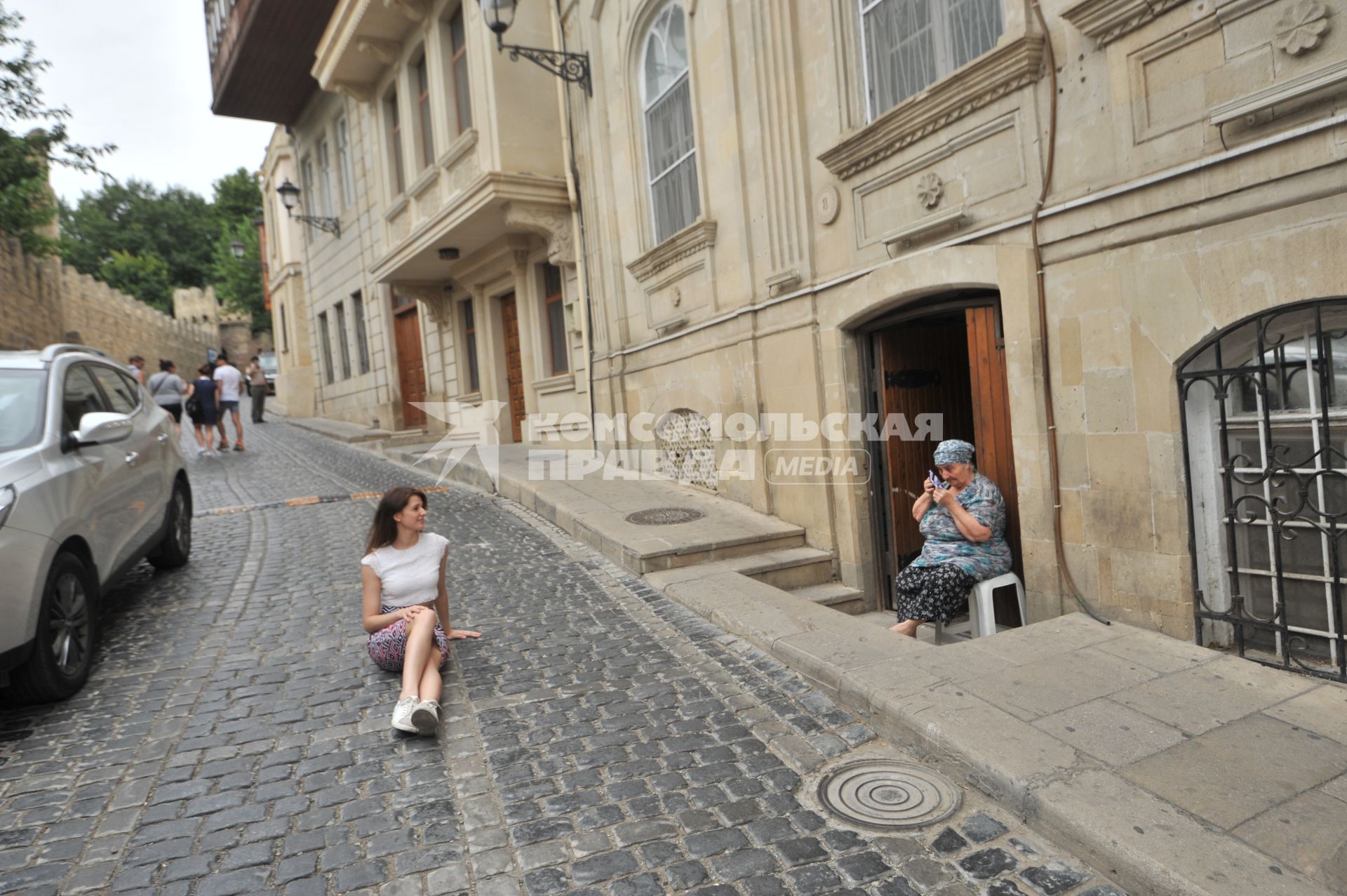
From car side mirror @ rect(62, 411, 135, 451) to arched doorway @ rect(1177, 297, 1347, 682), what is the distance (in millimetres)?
5973

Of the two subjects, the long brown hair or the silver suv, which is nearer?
the silver suv

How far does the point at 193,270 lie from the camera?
52.0 meters

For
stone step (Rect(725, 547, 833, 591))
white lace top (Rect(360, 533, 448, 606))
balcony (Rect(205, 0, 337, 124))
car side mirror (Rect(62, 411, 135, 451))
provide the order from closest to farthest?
1. white lace top (Rect(360, 533, 448, 606))
2. car side mirror (Rect(62, 411, 135, 451))
3. stone step (Rect(725, 547, 833, 591))
4. balcony (Rect(205, 0, 337, 124))

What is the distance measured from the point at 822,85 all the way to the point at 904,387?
8.62 ft

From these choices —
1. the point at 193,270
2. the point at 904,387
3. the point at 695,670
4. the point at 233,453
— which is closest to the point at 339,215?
the point at 233,453

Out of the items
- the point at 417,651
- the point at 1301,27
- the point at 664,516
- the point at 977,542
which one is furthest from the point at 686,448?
the point at 1301,27

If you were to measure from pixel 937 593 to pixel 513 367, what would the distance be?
10.6m

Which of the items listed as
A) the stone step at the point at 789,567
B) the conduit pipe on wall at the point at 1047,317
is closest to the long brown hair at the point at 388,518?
the stone step at the point at 789,567

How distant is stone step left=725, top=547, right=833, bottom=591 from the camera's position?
6.65 meters

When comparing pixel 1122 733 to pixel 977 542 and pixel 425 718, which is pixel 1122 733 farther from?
pixel 425 718

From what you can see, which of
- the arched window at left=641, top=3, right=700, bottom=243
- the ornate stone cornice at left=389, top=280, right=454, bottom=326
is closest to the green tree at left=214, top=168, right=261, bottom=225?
the ornate stone cornice at left=389, top=280, right=454, bottom=326

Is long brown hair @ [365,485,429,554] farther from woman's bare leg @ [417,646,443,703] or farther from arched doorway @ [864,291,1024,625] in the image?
arched doorway @ [864,291,1024,625]

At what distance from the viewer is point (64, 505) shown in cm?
427

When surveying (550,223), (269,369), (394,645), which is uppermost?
(269,369)
